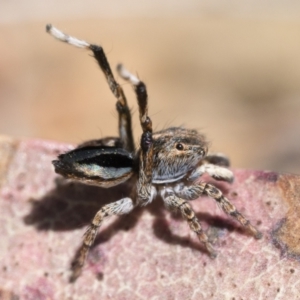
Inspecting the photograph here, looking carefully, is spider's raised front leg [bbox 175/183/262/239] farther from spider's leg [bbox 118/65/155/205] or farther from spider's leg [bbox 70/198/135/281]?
spider's leg [bbox 70/198/135/281]

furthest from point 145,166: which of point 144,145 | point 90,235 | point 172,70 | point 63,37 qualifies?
point 172,70

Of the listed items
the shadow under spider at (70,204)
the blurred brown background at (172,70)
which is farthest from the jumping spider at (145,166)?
the blurred brown background at (172,70)

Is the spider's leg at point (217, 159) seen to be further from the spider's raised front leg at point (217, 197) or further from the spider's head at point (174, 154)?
the spider's raised front leg at point (217, 197)

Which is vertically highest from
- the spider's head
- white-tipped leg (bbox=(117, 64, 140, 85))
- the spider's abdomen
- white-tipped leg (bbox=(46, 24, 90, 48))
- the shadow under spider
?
white-tipped leg (bbox=(117, 64, 140, 85))

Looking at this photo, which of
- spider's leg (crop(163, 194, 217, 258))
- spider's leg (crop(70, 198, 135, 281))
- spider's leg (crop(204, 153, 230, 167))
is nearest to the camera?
spider's leg (crop(163, 194, 217, 258))

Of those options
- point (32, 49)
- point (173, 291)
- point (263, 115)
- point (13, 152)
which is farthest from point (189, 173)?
point (32, 49)

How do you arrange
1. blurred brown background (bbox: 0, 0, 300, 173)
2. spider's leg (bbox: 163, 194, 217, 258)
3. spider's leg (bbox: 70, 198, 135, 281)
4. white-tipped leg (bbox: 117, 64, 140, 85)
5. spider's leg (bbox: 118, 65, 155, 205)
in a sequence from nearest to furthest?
white-tipped leg (bbox: 117, 64, 140, 85)
spider's leg (bbox: 118, 65, 155, 205)
spider's leg (bbox: 163, 194, 217, 258)
spider's leg (bbox: 70, 198, 135, 281)
blurred brown background (bbox: 0, 0, 300, 173)

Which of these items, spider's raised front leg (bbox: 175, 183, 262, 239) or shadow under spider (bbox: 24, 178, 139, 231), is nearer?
spider's raised front leg (bbox: 175, 183, 262, 239)

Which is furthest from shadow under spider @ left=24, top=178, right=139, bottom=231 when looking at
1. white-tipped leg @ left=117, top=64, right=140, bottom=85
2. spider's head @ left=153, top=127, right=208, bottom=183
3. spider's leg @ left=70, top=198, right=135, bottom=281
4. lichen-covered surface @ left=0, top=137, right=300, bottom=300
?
white-tipped leg @ left=117, top=64, right=140, bottom=85

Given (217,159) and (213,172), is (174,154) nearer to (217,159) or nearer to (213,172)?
(213,172)
